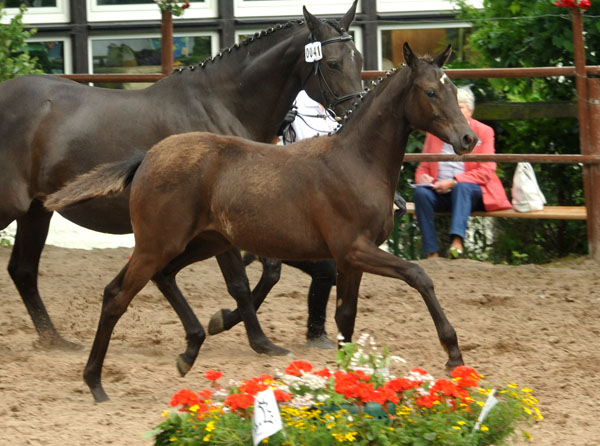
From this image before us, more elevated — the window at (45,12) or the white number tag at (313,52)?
the window at (45,12)

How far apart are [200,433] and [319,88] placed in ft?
9.13

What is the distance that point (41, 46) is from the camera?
10336mm

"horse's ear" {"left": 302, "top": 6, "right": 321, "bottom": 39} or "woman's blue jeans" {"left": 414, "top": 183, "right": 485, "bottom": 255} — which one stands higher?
"horse's ear" {"left": 302, "top": 6, "right": 321, "bottom": 39}

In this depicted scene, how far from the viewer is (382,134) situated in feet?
17.0

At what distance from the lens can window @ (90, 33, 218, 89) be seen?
33.2ft

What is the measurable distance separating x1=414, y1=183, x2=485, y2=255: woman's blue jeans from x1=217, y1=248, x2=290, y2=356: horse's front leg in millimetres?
2863

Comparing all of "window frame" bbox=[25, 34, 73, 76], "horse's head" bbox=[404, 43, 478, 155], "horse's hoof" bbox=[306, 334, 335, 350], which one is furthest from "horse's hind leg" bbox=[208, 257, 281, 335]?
"window frame" bbox=[25, 34, 73, 76]

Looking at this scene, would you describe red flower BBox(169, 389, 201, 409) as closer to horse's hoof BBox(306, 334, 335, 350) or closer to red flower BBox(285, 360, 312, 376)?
red flower BBox(285, 360, 312, 376)

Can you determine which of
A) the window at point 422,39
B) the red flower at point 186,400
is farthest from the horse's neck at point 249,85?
the window at point 422,39

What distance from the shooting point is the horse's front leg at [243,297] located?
236 inches

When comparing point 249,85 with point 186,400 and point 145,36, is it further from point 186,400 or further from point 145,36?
point 145,36

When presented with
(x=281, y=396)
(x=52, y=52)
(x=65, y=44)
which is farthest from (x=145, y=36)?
(x=281, y=396)

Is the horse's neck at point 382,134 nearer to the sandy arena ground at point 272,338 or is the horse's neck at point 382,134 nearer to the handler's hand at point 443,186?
the sandy arena ground at point 272,338

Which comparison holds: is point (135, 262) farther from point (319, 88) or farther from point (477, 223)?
point (477, 223)
